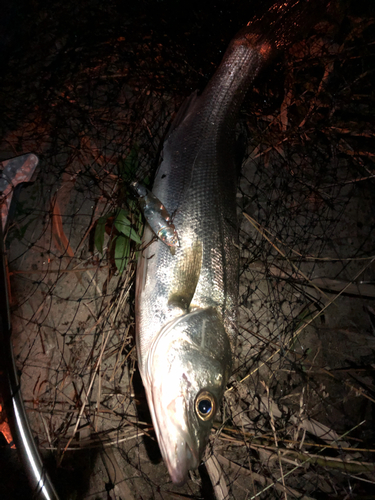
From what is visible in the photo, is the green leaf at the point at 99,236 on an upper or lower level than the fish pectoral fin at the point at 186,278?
upper

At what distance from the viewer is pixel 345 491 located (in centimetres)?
294

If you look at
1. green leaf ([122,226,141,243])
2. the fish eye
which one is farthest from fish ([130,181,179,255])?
the fish eye

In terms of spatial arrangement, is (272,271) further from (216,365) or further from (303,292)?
(216,365)

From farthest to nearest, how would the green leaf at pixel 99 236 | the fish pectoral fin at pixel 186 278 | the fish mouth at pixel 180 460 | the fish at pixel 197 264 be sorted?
the green leaf at pixel 99 236
the fish pectoral fin at pixel 186 278
the fish at pixel 197 264
the fish mouth at pixel 180 460

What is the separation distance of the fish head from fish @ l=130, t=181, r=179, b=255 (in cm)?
59

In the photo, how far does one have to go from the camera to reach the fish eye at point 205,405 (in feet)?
6.40

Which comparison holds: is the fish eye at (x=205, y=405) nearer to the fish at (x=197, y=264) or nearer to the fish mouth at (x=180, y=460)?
the fish at (x=197, y=264)

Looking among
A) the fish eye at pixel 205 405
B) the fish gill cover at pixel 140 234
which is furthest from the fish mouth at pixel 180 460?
the fish gill cover at pixel 140 234

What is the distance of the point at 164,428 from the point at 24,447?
1240mm

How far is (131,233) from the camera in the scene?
251 cm

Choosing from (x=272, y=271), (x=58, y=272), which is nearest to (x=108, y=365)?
(x=58, y=272)

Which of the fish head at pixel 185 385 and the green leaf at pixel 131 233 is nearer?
the fish head at pixel 185 385

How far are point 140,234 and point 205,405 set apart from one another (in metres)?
1.45

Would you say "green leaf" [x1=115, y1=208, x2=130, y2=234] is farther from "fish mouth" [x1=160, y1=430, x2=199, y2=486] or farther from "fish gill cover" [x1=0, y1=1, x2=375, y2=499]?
"fish mouth" [x1=160, y1=430, x2=199, y2=486]
